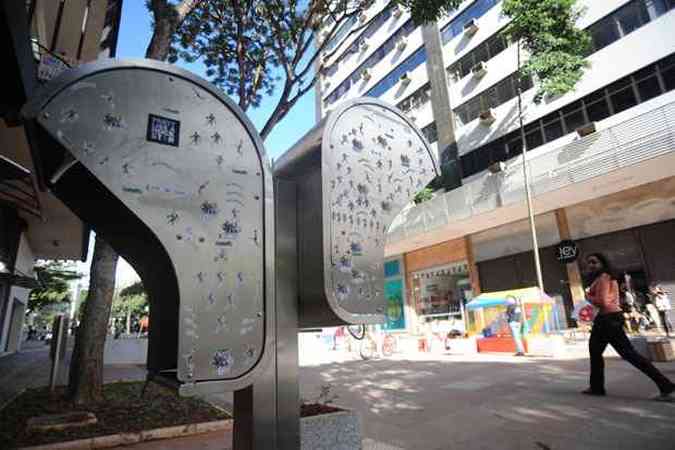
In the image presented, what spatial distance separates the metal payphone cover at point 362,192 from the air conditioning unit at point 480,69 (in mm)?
18636

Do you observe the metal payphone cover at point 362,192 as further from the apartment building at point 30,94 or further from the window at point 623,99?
the window at point 623,99

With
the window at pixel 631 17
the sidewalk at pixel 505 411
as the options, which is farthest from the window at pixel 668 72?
the sidewalk at pixel 505 411

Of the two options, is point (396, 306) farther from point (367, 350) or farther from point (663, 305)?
point (663, 305)

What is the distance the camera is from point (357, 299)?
2.12m

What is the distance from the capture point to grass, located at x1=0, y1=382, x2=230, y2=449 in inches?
150

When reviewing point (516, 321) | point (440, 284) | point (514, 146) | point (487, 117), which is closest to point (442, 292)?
point (440, 284)

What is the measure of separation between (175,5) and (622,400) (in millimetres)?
7512

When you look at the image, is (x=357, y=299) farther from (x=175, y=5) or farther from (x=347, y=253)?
(x=175, y=5)

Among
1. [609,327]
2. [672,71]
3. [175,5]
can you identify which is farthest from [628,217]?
[175,5]

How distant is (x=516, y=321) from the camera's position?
11.0 metres

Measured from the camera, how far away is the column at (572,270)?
15.1 m

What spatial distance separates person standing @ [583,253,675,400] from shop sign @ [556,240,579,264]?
11.6 meters

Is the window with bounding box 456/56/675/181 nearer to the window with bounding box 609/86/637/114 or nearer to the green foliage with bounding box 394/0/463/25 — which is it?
the window with bounding box 609/86/637/114

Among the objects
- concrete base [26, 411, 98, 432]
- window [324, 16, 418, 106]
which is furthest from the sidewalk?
window [324, 16, 418, 106]
